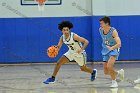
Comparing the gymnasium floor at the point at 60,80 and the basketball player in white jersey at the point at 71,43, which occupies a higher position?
the basketball player in white jersey at the point at 71,43

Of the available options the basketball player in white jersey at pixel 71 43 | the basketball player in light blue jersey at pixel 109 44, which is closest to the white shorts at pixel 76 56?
the basketball player in white jersey at pixel 71 43

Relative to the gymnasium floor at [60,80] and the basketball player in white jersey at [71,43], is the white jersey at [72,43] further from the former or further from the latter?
the gymnasium floor at [60,80]

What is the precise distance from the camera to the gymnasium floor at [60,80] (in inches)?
373

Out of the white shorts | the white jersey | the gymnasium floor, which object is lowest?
the gymnasium floor

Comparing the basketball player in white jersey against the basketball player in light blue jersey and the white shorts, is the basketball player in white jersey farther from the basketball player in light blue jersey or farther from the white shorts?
the basketball player in light blue jersey

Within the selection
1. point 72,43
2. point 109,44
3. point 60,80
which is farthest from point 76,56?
point 60,80

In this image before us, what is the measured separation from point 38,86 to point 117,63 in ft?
18.9

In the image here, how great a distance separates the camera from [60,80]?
440 inches

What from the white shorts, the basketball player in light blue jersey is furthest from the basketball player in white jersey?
the basketball player in light blue jersey

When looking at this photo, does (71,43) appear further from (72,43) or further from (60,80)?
(60,80)

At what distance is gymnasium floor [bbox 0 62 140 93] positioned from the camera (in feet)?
31.1

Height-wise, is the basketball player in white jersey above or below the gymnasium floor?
above

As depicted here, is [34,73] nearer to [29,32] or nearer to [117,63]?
[29,32]

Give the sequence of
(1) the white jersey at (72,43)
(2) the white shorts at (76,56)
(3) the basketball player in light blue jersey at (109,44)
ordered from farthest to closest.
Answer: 1. (2) the white shorts at (76,56)
2. (1) the white jersey at (72,43)
3. (3) the basketball player in light blue jersey at (109,44)
